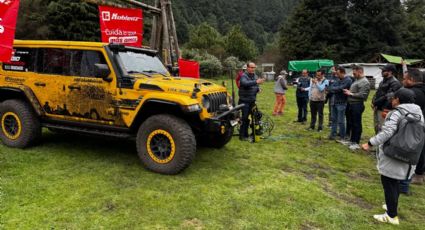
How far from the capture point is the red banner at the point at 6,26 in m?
4.86

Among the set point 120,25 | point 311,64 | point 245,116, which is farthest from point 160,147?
point 311,64

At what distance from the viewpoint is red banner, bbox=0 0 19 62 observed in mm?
4855

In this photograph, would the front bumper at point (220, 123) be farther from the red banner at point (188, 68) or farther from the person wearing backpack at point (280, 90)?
the person wearing backpack at point (280, 90)

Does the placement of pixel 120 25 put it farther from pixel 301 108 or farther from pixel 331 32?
pixel 331 32

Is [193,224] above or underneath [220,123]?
underneath

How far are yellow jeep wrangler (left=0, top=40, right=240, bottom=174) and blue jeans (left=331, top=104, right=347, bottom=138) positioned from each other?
3.47 m

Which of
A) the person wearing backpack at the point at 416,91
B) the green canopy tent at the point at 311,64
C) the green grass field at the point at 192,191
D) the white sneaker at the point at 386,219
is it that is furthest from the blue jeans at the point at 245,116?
the green canopy tent at the point at 311,64

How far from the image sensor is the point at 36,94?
616 centimetres

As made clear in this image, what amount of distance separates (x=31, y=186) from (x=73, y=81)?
1.97 meters

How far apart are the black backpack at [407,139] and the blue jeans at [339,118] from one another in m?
4.48

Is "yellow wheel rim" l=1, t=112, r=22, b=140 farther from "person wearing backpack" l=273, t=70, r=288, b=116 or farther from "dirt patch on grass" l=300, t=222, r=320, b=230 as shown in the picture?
"person wearing backpack" l=273, t=70, r=288, b=116

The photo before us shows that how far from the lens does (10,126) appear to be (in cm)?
628

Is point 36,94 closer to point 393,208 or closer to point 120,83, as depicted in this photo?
point 120,83

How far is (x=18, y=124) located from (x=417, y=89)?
23.3 ft
